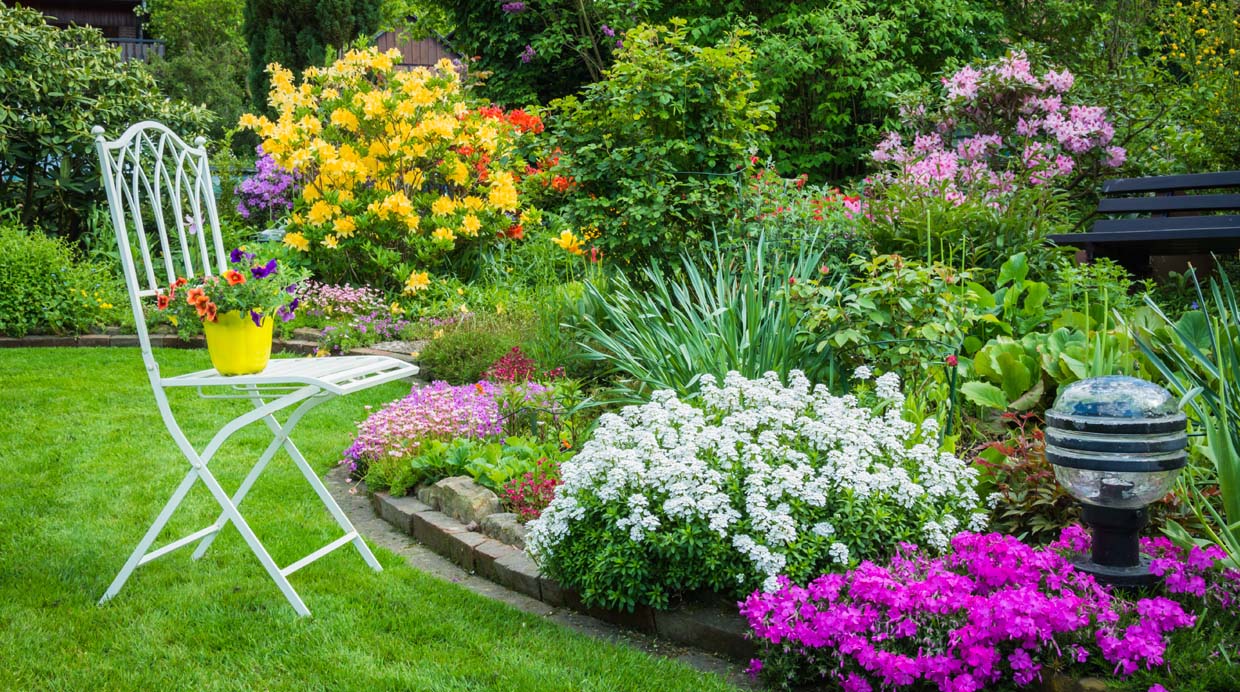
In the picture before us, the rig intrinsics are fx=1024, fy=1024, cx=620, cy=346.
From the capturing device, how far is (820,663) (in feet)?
8.53

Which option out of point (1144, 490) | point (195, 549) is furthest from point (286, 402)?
point (1144, 490)

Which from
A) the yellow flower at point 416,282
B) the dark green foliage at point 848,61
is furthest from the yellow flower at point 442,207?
the dark green foliage at point 848,61

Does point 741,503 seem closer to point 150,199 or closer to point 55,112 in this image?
point 150,199

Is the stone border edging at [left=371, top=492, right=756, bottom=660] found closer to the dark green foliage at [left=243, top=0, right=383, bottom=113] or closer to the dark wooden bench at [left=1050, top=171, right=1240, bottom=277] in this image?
the dark wooden bench at [left=1050, top=171, right=1240, bottom=277]

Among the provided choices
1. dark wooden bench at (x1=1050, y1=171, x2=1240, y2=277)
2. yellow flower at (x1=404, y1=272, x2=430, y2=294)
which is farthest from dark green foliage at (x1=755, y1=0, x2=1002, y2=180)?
dark wooden bench at (x1=1050, y1=171, x2=1240, y2=277)

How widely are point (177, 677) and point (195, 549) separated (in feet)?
3.45

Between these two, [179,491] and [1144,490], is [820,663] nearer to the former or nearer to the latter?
[1144,490]

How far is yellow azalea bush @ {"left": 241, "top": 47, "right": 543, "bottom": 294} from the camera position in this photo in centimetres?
833

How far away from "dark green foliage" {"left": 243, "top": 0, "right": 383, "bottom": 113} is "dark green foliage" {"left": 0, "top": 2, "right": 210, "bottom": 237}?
5778 mm

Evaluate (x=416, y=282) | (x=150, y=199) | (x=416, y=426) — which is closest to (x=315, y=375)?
(x=150, y=199)

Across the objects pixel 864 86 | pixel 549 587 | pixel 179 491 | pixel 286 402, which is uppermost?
pixel 864 86

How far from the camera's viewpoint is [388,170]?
28.1 feet

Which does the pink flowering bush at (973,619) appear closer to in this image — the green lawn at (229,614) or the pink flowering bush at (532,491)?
the green lawn at (229,614)

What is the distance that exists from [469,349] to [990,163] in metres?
4.20
